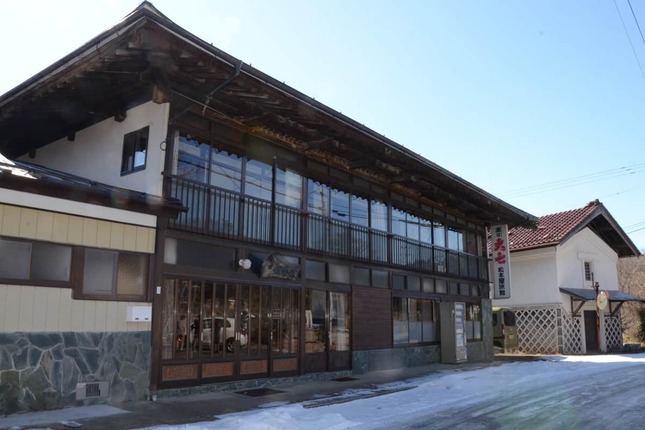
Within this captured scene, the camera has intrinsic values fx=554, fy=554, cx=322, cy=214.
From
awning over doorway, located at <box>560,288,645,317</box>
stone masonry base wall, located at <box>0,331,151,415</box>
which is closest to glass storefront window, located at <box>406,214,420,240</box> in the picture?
stone masonry base wall, located at <box>0,331,151,415</box>

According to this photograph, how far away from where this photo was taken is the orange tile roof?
26.1 m

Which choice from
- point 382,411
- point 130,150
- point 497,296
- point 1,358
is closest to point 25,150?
point 130,150

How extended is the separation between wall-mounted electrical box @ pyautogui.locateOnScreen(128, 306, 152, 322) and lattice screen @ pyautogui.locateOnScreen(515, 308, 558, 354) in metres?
20.8

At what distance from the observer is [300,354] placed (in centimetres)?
1341

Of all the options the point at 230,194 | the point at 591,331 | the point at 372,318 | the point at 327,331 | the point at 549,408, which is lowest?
the point at 549,408

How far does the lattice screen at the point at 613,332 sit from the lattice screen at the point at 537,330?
456 cm

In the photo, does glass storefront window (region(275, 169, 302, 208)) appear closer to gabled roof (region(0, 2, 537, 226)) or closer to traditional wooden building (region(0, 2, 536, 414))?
traditional wooden building (region(0, 2, 536, 414))

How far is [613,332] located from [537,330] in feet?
18.5

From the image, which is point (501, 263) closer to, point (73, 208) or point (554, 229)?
point (554, 229)

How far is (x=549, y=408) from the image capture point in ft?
32.0

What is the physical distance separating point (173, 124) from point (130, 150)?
4.11 feet

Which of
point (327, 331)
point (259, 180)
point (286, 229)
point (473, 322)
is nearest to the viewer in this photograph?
point (259, 180)

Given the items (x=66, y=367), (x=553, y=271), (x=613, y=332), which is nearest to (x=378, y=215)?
(x=66, y=367)

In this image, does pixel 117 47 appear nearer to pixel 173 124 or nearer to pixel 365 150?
pixel 173 124
